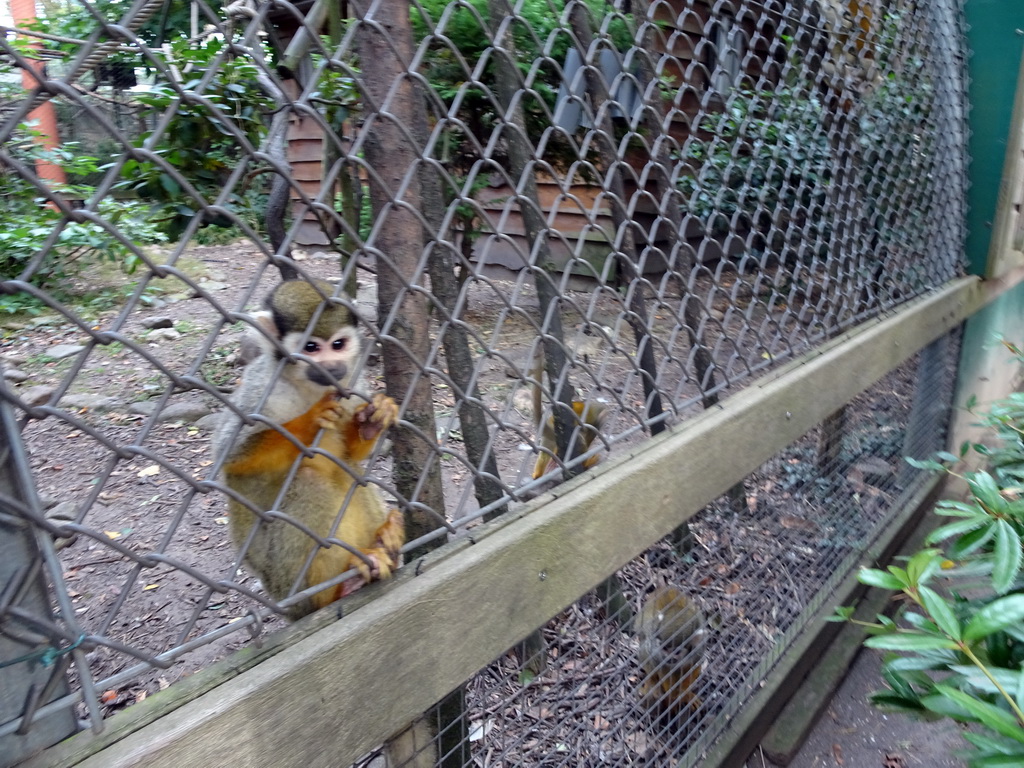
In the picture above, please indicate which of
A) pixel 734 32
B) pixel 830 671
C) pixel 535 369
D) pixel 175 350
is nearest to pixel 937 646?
pixel 734 32

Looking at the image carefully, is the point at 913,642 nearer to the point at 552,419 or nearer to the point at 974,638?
the point at 974,638

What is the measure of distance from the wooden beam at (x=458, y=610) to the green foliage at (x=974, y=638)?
454 millimetres

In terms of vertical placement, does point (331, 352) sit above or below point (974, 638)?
above

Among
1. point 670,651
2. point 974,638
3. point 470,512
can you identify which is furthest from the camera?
point 470,512

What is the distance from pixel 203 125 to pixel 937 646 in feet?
5.35

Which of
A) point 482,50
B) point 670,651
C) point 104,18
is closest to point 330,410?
point 104,18

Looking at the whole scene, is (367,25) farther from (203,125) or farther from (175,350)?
(175,350)

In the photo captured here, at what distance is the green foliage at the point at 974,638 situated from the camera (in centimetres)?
97

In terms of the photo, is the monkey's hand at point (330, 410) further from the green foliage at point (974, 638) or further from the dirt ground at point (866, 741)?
the dirt ground at point (866, 741)

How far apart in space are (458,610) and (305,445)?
435 millimetres

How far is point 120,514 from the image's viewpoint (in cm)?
311

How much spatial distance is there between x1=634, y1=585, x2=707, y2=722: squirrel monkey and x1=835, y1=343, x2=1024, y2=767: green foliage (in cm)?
63

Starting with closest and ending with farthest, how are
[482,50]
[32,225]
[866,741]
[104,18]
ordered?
[104,18] → [866,741] → [482,50] → [32,225]

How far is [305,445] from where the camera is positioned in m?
1.30
